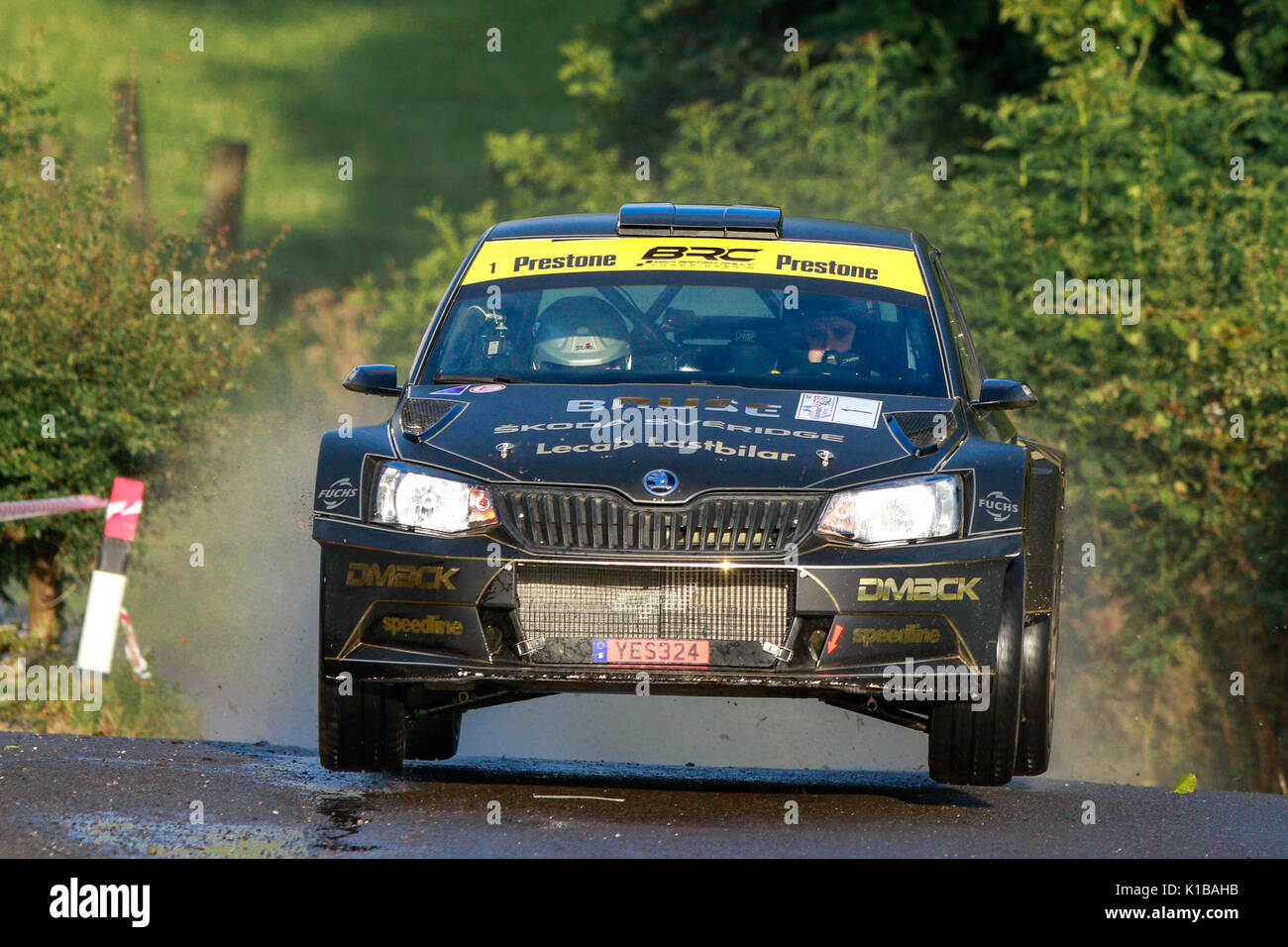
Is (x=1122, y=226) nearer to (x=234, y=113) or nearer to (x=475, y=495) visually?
(x=475, y=495)

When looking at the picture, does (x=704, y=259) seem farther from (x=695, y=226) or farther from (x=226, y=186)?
(x=226, y=186)

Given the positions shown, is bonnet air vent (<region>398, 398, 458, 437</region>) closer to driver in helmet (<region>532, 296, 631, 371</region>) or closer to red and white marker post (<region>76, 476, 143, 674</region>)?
driver in helmet (<region>532, 296, 631, 371</region>)

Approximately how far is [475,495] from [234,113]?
2692 cm

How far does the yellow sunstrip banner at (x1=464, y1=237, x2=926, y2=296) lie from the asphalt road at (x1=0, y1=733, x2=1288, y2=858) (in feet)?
6.34

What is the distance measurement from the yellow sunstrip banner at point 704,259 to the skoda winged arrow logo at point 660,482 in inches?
68.0

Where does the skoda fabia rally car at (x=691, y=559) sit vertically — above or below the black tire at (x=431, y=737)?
above

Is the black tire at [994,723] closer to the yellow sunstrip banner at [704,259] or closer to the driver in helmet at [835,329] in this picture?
the driver in helmet at [835,329]

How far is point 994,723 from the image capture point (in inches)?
262

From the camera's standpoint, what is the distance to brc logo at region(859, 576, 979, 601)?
20.9ft

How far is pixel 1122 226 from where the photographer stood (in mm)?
A: 16062

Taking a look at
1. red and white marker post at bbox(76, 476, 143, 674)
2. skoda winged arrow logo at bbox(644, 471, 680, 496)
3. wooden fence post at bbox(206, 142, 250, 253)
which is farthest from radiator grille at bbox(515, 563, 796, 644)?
wooden fence post at bbox(206, 142, 250, 253)

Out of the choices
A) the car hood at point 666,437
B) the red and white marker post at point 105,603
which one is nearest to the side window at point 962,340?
the car hood at point 666,437

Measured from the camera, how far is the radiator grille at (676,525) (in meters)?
6.38

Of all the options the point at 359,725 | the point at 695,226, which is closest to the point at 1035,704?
the point at 359,725
